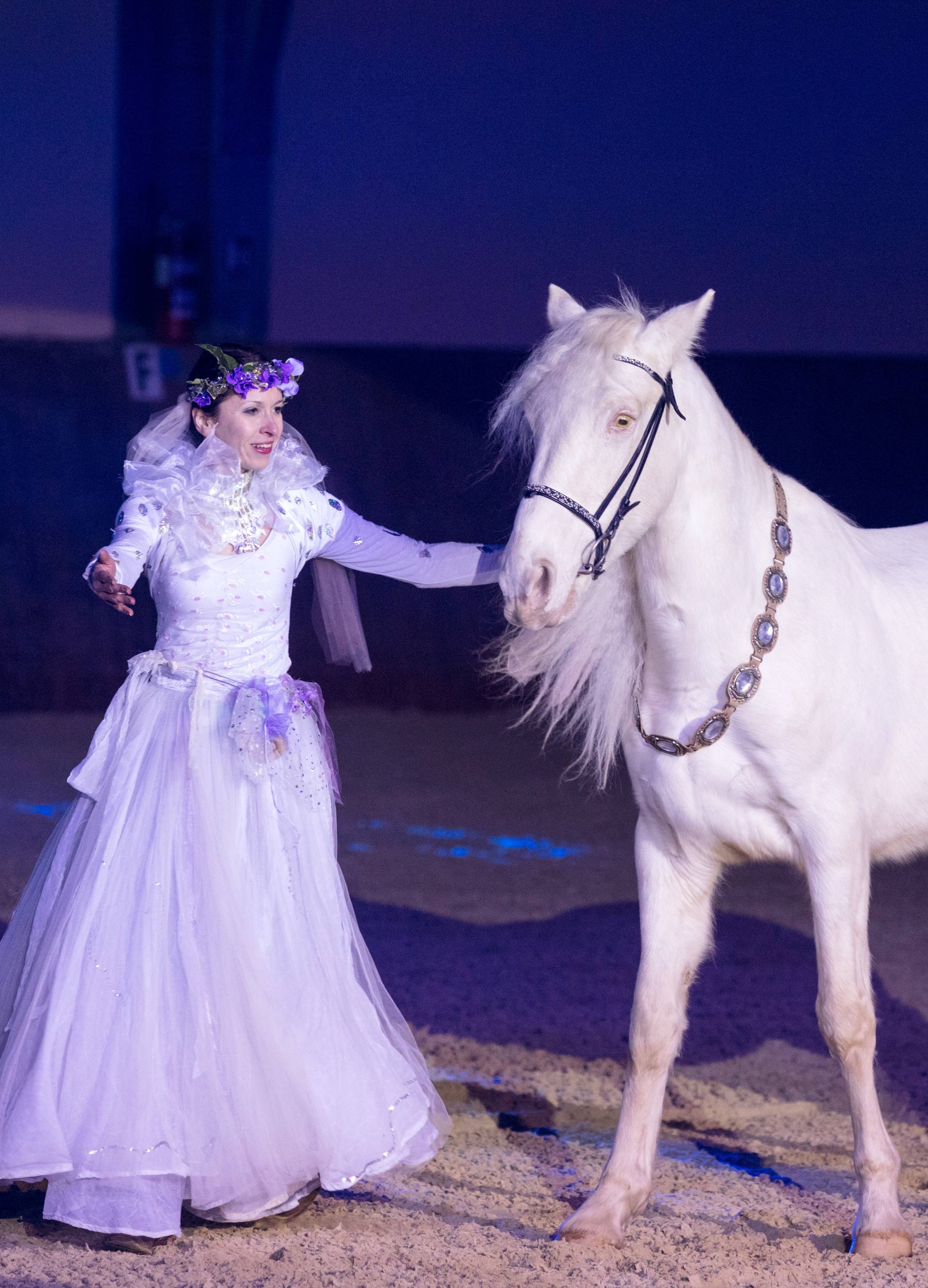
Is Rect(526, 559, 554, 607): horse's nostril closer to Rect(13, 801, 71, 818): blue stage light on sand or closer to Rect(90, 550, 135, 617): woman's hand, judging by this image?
Rect(90, 550, 135, 617): woman's hand

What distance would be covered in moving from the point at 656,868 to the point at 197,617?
932mm

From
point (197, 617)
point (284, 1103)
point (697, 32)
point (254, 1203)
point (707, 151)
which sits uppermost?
point (697, 32)

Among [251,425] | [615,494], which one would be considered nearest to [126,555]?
[251,425]

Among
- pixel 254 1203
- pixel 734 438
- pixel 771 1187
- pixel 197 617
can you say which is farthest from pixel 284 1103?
pixel 734 438

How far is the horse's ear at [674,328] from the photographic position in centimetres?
195

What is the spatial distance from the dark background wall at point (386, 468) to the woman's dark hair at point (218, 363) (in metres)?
4.54

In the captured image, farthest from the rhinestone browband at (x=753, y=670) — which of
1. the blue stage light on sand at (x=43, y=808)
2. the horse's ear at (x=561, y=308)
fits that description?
the blue stage light on sand at (x=43, y=808)

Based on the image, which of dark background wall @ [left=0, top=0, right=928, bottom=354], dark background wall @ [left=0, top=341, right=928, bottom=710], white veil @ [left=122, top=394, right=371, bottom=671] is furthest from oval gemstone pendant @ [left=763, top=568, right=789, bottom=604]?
dark background wall @ [left=0, top=0, right=928, bottom=354]

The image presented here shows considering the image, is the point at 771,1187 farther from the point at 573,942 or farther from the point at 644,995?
the point at 573,942

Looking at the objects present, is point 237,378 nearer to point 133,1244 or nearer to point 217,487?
point 217,487

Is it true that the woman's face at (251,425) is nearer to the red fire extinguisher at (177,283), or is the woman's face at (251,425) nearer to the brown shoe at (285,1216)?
the brown shoe at (285,1216)

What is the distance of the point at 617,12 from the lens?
272 inches

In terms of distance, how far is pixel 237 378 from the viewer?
2201mm

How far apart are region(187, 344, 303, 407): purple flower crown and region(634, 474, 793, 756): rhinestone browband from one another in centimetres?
89
